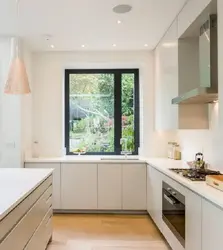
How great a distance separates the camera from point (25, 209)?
2395 mm

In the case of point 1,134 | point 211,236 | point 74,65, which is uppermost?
point 74,65

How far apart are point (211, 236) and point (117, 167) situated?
107 inches

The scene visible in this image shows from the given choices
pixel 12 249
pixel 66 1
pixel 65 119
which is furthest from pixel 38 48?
pixel 12 249

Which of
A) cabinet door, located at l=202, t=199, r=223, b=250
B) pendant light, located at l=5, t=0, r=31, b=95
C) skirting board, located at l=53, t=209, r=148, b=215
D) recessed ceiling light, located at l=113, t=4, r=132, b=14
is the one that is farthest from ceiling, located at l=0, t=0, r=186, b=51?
skirting board, located at l=53, t=209, r=148, b=215

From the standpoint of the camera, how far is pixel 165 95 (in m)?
4.36

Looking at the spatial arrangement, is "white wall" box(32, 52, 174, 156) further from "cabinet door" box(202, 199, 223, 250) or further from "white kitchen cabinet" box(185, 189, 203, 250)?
"cabinet door" box(202, 199, 223, 250)

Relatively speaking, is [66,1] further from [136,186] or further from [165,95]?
[136,186]

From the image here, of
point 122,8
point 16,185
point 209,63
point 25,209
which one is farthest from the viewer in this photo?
point 122,8

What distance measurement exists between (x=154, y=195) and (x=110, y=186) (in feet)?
2.73

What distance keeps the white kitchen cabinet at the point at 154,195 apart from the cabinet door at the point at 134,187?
0.50 feet

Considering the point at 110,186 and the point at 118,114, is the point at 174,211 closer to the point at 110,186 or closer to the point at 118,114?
the point at 110,186

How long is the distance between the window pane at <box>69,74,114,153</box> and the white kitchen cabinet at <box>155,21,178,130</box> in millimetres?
991

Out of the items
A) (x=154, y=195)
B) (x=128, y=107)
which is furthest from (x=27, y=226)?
(x=128, y=107)

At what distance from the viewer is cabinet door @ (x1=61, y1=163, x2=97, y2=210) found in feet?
15.6
